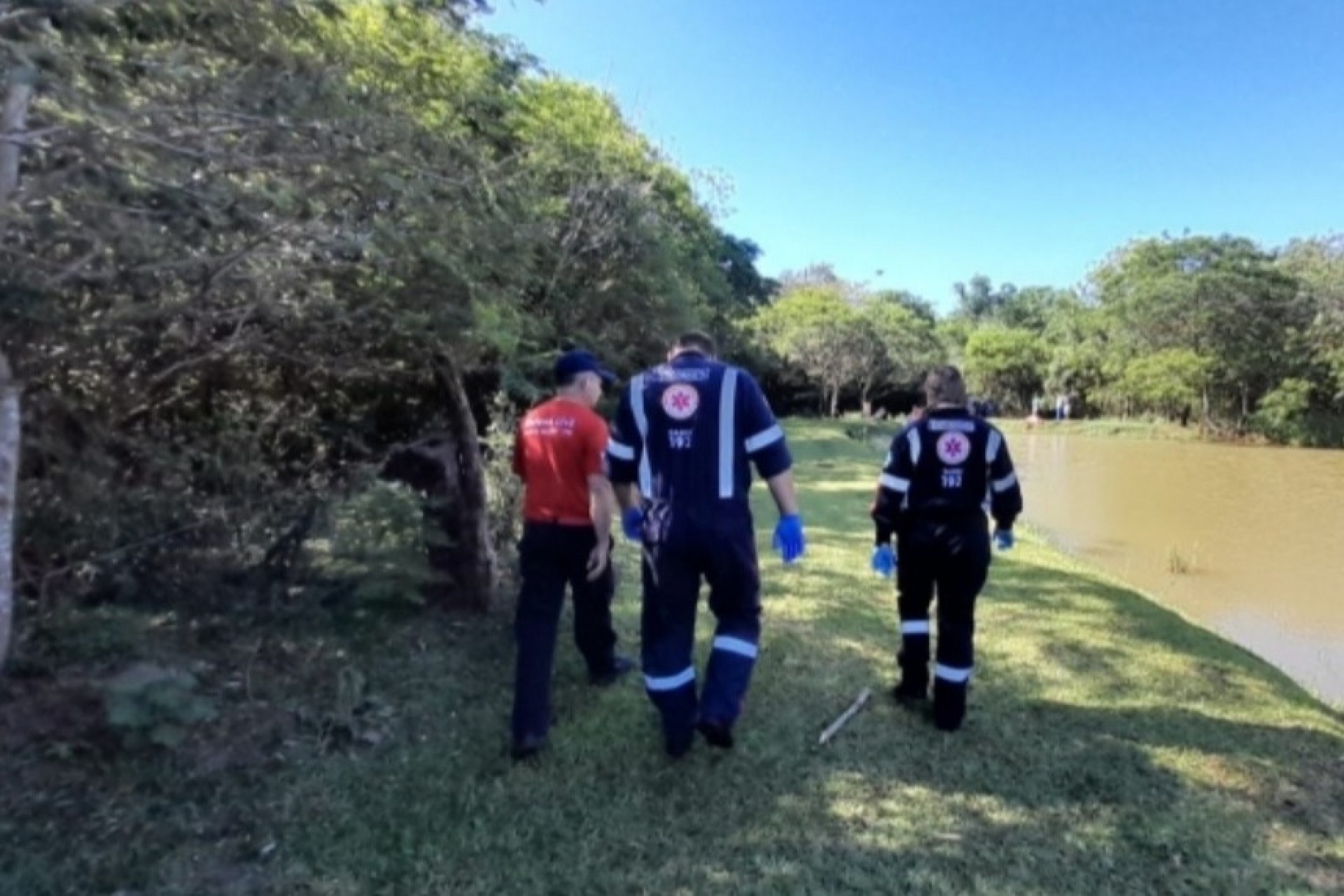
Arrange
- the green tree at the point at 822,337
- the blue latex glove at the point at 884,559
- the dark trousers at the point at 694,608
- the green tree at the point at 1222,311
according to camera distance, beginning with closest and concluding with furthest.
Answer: the dark trousers at the point at 694,608
the blue latex glove at the point at 884,559
the green tree at the point at 1222,311
the green tree at the point at 822,337

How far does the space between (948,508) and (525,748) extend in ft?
6.34

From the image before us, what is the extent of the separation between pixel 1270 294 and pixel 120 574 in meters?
38.8

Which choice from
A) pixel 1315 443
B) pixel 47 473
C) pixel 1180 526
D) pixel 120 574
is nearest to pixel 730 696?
pixel 120 574

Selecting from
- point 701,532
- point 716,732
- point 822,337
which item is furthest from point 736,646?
point 822,337

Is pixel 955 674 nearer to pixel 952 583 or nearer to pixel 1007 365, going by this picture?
pixel 952 583

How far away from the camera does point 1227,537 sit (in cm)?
1105

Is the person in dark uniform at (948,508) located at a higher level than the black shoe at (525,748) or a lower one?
higher

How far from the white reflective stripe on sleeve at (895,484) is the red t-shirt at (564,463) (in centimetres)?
121

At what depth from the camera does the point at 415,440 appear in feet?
14.2

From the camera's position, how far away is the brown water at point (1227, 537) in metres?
6.91

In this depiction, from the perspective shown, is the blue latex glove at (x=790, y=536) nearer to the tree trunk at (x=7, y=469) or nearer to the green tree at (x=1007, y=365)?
the tree trunk at (x=7, y=469)

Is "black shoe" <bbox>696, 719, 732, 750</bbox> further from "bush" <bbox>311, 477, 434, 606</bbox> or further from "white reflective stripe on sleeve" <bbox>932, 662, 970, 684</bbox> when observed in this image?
"bush" <bbox>311, 477, 434, 606</bbox>

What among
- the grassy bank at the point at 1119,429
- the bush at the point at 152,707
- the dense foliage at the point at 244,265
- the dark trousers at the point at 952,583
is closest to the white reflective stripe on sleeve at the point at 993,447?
the dark trousers at the point at 952,583

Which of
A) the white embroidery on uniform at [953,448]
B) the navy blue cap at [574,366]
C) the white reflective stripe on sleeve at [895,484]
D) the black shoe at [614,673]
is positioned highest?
the navy blue cap at [574,366]
